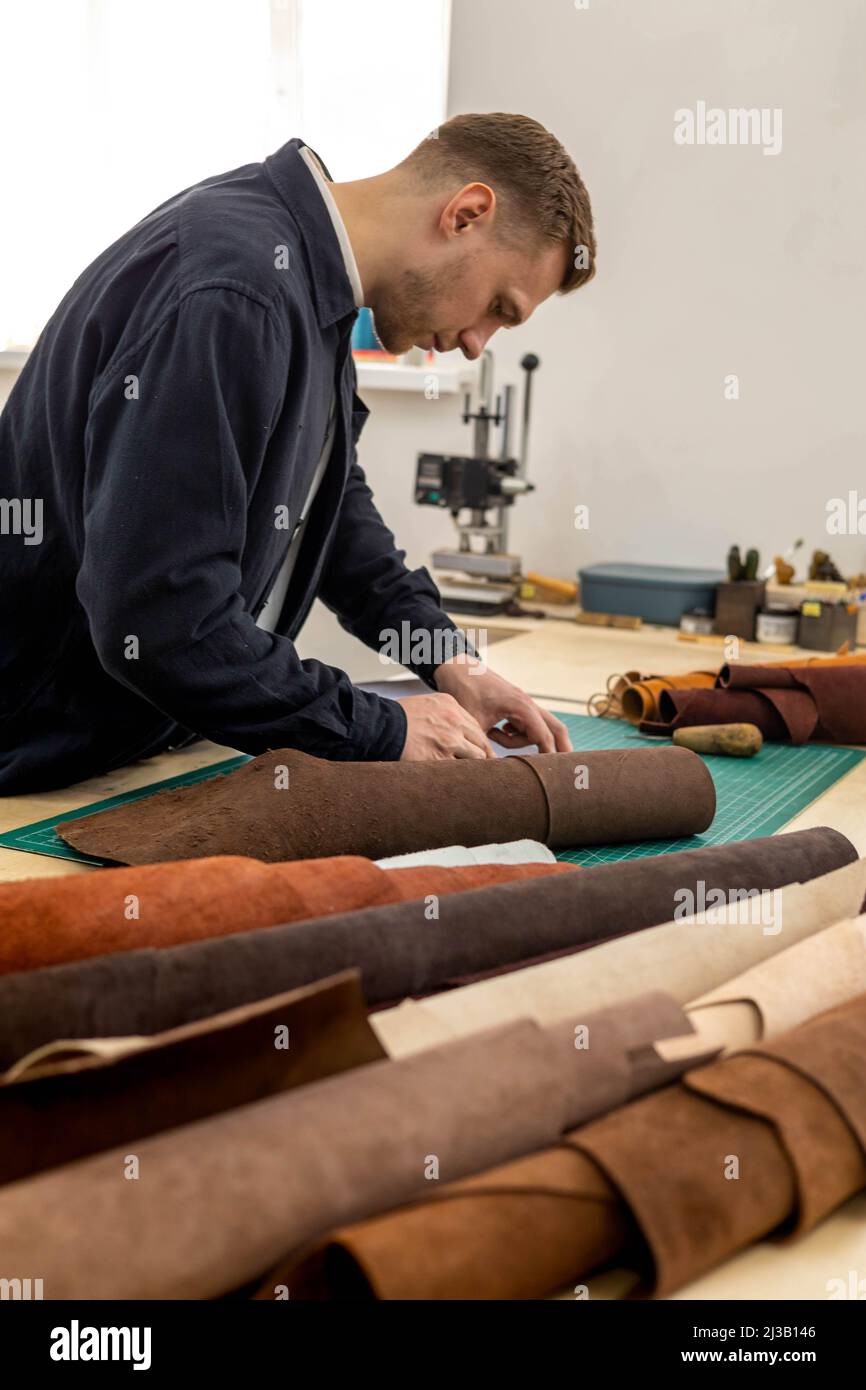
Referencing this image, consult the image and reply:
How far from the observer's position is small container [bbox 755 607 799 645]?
3.65 metres

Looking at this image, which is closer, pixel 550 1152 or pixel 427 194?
pixel 550 1152

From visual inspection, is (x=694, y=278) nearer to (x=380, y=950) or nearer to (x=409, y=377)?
(x=409, y=377)

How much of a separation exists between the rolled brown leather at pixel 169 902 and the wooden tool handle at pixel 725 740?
1153 mm

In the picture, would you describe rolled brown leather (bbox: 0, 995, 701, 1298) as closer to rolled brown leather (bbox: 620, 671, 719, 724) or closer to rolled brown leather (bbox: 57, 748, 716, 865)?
rolled brown leather (bbox: 57, 748, 716, 865)

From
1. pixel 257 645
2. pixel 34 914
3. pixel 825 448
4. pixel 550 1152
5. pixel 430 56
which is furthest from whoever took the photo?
pixel 430 56

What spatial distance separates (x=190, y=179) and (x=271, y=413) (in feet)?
9.70

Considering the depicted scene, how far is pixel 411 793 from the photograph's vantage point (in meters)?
1.56

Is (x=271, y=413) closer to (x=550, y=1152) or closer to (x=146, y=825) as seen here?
(x=146, y=825)

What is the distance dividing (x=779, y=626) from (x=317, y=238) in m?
2.20

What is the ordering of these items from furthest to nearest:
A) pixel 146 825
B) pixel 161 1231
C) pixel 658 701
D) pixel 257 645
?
1. pixel 658 701
2. pixel 257 645
3. pixel 146 825
4. pixel 161 1231

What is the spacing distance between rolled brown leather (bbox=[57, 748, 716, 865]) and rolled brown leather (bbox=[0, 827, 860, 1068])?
284 mm

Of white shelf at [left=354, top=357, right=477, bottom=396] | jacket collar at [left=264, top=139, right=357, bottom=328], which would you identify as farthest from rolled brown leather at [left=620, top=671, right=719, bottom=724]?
white shelf at [left=354, top=357, right=477, bottom=396]
